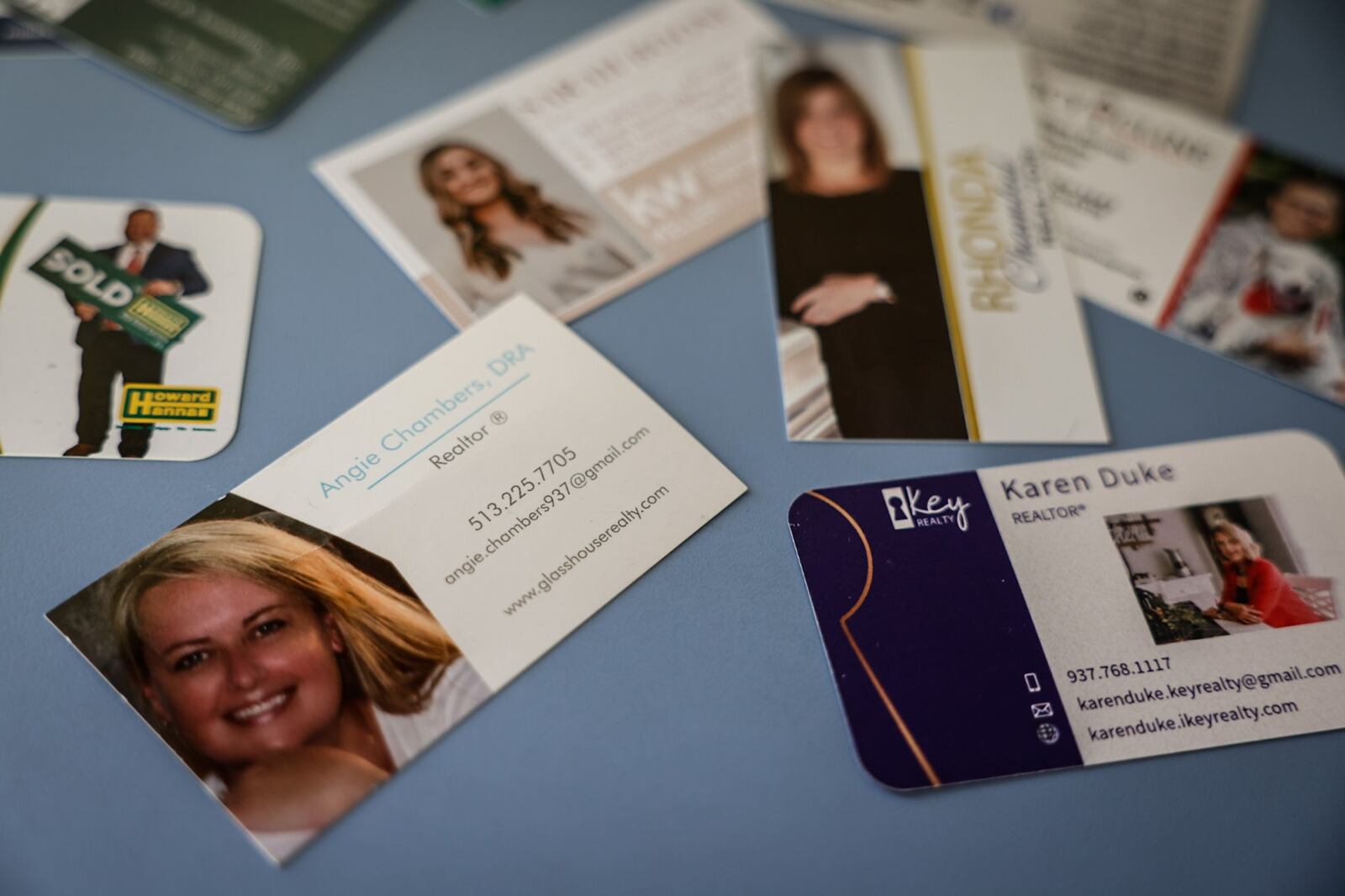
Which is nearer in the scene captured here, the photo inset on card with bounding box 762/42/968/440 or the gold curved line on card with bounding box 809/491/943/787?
the gold curved line on card with bounding box 809/491/943/787

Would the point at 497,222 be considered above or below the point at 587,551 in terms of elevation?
above

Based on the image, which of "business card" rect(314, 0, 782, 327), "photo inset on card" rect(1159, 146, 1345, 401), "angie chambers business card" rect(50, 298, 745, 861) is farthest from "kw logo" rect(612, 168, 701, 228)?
"photo inset on card" rect(1159, 146, 1345, 401)

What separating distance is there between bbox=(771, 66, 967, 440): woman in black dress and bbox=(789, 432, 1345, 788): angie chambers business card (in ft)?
0.20

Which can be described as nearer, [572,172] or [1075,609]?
[1075,609]

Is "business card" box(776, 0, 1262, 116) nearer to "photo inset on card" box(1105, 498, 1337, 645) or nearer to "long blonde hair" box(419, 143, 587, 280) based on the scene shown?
"long blonde hair" box(419, 143, 587, 280)

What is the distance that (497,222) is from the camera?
0.74 m

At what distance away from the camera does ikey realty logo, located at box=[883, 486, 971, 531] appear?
0.64 m

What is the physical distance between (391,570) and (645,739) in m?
0.17

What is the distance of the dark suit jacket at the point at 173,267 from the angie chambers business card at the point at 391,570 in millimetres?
147

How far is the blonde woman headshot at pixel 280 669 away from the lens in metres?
0.54

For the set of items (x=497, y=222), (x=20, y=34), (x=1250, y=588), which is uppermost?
(x=20, y=34)

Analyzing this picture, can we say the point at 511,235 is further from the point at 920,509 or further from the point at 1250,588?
the point at 1250,588

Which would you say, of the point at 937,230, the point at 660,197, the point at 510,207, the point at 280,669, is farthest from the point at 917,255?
the point at 280,669

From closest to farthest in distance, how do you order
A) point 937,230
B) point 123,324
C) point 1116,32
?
point 123,324
point 937,230
point 1116,32
